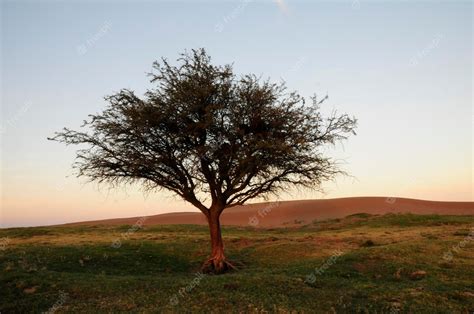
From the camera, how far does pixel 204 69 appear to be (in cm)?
2542

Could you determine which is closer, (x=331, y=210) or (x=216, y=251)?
(x=216, y=251)

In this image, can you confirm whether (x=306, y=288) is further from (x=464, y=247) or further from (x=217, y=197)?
(x=464, y=247)

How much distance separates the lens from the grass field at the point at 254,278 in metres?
16.8

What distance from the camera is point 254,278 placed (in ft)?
65.9

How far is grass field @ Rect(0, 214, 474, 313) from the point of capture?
660 inches
